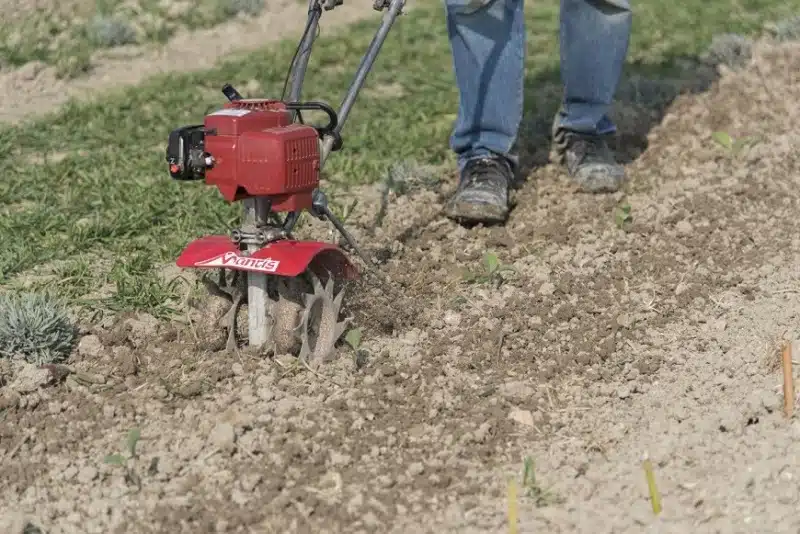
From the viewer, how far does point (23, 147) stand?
5.01 metres

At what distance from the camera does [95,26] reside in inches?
258

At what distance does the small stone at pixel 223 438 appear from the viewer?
2.82 metres

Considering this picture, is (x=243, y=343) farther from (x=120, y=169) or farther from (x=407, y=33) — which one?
(x=407, y=33)

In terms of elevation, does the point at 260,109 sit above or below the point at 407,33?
above

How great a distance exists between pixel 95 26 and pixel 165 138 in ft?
5.70

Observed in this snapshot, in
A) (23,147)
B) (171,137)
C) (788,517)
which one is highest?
(171,137)

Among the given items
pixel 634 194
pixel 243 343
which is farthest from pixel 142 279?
pixel 634 194

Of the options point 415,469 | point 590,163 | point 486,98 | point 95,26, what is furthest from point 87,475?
point 95,26

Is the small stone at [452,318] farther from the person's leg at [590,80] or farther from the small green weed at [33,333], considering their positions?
the person's leg at [590,80]

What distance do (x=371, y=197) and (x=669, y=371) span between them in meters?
1.60

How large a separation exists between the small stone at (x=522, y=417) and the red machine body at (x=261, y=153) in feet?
2.44

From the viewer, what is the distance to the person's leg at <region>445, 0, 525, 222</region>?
4180mm

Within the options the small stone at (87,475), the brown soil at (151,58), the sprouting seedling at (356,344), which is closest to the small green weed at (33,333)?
the small stone at (87,475)

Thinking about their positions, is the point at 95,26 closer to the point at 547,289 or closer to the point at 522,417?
the point at 547,289
